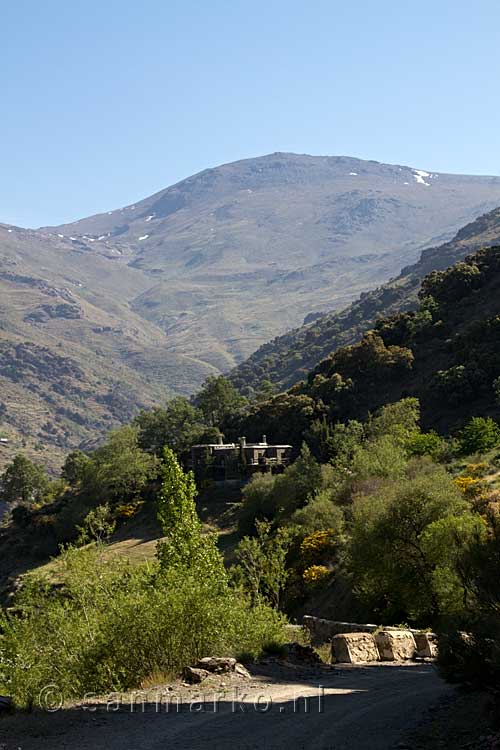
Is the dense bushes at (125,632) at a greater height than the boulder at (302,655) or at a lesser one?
greater

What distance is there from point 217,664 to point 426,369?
6805 cm

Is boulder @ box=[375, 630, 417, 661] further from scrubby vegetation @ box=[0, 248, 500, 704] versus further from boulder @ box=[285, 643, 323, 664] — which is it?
boulder @ box=[285, 643, 323, 664]

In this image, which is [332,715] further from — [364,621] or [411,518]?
[364,621]

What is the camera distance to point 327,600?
4072 centimetres

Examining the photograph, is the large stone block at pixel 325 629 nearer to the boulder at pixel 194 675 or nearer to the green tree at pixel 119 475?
the boulder at pixel 194 675

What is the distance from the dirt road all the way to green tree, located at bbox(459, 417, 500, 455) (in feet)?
136

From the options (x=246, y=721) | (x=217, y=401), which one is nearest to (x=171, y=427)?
(x=217, y=401)

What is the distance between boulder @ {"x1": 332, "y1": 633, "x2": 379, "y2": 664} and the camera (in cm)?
2175

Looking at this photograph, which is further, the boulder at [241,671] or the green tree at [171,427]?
the green tree at [171,427]

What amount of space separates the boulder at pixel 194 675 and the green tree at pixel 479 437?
42159mm

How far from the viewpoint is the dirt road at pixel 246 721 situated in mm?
12188

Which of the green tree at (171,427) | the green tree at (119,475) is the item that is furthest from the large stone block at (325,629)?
the green tree at (171,427)

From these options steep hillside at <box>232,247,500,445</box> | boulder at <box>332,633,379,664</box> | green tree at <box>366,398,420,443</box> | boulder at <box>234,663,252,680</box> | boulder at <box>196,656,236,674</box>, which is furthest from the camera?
steep hillside at <box>232,247,500,445</box>

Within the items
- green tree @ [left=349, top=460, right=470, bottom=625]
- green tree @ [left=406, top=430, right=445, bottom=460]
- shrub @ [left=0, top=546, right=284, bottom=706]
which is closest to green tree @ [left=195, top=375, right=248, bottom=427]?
green tree @ [left=406, top=430, right=445, bottom=460]
